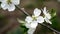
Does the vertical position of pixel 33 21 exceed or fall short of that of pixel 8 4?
it falls short

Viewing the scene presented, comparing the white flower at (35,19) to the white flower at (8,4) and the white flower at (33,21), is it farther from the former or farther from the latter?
the white flower at (8,4)

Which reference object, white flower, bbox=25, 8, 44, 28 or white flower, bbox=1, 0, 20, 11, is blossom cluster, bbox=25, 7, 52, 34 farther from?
white flower, bbox=1, 0, 20, 11

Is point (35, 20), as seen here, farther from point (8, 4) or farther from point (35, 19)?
point (8, 4)

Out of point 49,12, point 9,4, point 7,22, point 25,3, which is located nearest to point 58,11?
point 25,3

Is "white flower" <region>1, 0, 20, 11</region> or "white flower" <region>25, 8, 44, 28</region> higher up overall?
"white flower" <region>1, 0, 20, 11</region>

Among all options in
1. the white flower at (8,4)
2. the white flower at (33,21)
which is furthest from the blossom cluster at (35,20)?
the white flower at (8,4)

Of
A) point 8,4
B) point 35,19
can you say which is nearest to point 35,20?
point 35,19

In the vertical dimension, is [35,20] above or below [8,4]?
below

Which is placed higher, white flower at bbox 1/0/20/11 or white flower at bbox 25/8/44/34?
white flower at bbox 1/0/20/11

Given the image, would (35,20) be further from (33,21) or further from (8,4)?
(8,4)

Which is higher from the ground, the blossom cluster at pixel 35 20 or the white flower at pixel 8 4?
the white flower at pixel 8 4

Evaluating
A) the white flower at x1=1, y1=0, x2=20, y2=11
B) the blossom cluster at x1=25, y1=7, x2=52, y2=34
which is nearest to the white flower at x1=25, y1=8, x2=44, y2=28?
the blossom cluster at x1=25, y1=7, x2=52, y2=34

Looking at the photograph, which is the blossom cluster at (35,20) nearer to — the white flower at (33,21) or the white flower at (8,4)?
the white flower at (33,21)

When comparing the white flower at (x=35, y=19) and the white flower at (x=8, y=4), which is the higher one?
the white flower at (x=8, y=4)
